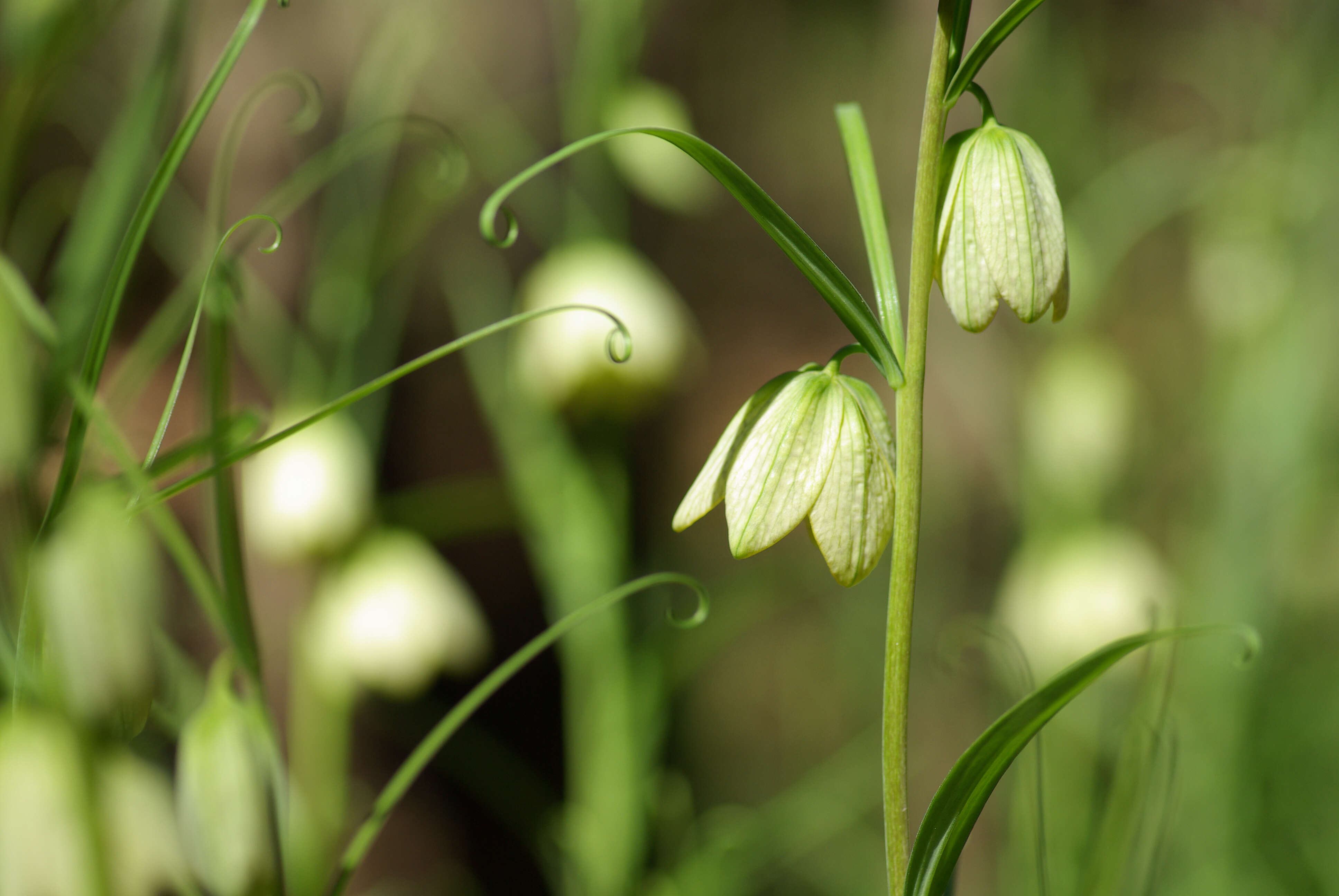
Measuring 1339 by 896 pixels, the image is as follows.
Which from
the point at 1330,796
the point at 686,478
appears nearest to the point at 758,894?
the point at 686,478

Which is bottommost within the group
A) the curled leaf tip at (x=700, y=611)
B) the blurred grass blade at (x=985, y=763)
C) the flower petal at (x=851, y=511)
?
the blurred grass blade at (x=985, y=763)

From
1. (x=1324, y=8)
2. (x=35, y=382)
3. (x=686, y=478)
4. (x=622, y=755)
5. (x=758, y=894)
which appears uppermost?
(x=1324, y=8)

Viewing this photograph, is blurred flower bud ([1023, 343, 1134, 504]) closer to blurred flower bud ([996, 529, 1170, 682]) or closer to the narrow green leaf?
blurred flower bud ([996, 529, 1170, 682])

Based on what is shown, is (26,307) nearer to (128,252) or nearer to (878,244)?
(128,252)

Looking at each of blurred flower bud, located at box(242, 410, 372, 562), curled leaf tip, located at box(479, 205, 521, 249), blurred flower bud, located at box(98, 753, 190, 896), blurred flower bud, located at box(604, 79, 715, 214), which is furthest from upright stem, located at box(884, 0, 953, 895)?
blurred flower bud, located at box(242, 410, 372, 562)

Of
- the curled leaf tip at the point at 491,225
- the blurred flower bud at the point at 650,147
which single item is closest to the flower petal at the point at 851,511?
the curled leaf tip at the point at 491,225

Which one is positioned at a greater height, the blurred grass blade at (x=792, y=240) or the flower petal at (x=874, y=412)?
the blurred grass blade at (x=792, y=240)

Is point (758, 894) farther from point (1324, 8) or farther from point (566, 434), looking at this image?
point (1324, 8)

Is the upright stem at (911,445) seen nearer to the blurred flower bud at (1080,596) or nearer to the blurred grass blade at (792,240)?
the blurred grass blade at (792,240)
